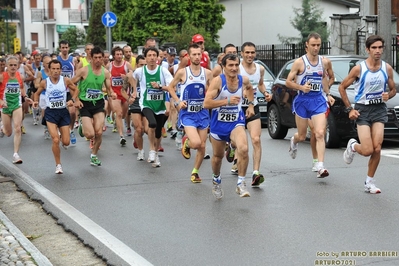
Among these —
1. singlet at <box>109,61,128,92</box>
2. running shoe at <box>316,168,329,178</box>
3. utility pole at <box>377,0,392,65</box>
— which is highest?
utility pole at <box>377,0,392,65</box>

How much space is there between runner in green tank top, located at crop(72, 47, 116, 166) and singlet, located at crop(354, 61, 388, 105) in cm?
506

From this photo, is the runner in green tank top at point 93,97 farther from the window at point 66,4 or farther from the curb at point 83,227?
the window at point 66,4

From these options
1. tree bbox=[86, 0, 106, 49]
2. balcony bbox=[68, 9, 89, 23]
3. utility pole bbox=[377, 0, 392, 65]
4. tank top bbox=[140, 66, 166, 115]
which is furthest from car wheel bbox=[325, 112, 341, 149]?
balcony bbox=[68, 9, 89, 23]

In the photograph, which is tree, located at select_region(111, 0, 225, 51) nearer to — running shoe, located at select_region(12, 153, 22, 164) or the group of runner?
the group of runner

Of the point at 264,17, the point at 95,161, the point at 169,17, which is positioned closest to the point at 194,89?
the point at 95,161

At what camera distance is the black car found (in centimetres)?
1471

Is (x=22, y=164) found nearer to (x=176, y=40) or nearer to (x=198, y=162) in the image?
(x=198, y=162)

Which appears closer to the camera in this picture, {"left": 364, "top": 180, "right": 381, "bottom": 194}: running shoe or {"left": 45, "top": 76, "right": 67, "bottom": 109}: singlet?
{"left": 364, "top": 180, "right": 381, "bottom": 194}: running shoe

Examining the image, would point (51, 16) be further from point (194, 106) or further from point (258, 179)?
point (258, 179)

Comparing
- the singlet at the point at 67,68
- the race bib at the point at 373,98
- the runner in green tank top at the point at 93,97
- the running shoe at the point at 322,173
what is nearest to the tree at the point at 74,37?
the singlet at the point at 67,68

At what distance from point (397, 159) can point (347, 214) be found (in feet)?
16.0

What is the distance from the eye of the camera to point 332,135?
15188 millimetres

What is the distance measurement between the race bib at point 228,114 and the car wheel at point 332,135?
5.27 m

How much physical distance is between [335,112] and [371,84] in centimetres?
477
